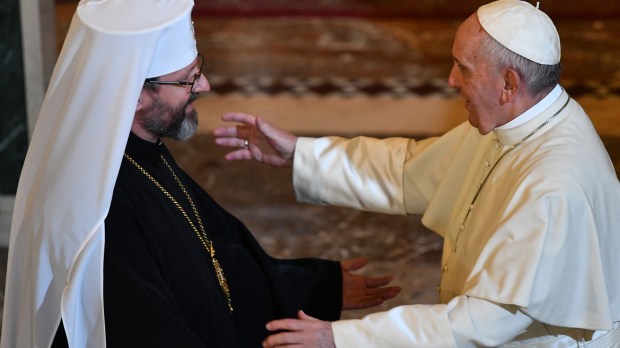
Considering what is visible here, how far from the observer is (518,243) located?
297 cm

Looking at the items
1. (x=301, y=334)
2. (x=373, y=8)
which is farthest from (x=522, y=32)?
(x=373, y=8)

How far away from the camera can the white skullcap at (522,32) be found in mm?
3078

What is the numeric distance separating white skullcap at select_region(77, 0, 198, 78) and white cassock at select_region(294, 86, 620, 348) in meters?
0.92

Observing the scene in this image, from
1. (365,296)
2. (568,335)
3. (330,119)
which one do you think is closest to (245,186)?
(330,119)

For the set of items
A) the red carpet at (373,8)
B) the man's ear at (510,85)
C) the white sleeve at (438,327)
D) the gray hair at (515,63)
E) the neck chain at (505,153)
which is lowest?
the red carpet at (373,8)

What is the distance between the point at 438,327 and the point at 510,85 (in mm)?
765

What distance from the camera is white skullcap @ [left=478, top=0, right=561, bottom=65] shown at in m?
3.08

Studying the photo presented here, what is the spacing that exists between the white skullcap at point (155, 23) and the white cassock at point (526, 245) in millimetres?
916

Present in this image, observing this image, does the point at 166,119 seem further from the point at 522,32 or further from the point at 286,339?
the point at 522,32

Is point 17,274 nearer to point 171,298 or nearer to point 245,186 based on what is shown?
point 171,298

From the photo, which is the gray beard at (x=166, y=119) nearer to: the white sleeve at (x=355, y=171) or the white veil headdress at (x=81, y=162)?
the white veil headdress at (x=81, y=162)

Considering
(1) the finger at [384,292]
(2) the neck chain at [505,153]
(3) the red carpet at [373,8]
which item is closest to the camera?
(2) the neck chain at [505,153]

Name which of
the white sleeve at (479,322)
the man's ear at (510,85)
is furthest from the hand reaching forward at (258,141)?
the white sleeve at (479,322)

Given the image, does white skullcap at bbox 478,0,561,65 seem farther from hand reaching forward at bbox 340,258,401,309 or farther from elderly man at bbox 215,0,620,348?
hand reaching forward at bbox 340,258,401,309
